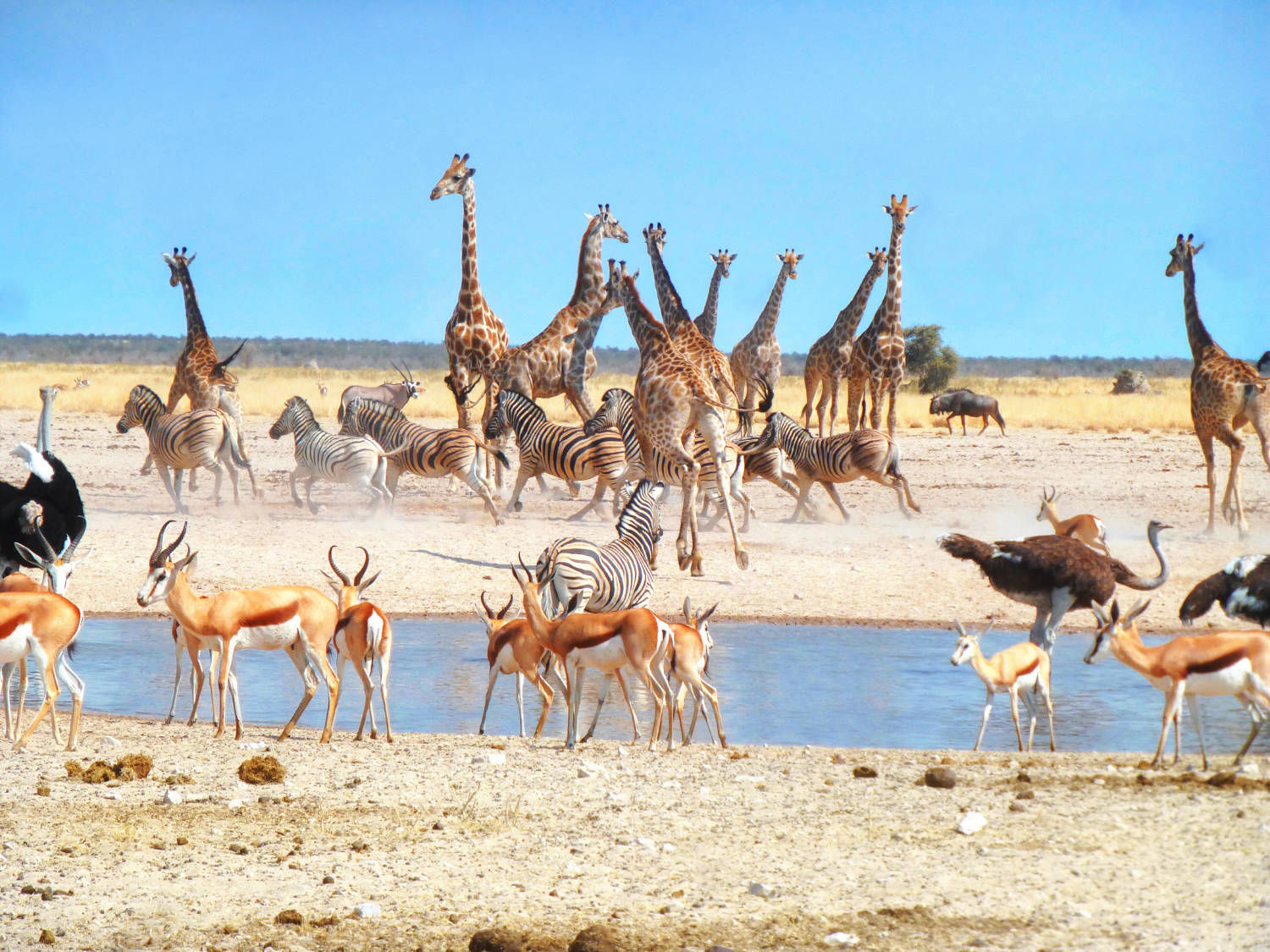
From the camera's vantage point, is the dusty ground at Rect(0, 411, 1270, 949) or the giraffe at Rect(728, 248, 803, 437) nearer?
the dusty ground at Rect(0, 411, 1270, 949)

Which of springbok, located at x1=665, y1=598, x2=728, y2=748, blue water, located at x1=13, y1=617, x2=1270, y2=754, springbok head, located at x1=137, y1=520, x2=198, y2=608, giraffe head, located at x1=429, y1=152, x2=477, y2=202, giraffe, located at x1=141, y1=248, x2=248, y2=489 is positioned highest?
giraffe head, located at x1=429, y1=152, x2=477, y2=202

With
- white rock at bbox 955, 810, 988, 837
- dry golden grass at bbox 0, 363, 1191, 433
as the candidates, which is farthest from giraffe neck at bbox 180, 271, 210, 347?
white rock at bbox 955, 810, 988, 837

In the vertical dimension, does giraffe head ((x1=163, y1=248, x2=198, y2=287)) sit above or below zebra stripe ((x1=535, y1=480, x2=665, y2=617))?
above

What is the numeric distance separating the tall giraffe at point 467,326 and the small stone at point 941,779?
12.1m

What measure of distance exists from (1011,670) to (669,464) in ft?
23.2

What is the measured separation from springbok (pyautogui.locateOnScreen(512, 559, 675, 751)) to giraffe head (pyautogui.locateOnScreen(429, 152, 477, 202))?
430 inches

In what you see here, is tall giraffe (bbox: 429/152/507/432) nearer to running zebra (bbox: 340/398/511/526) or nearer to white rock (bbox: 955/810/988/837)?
running zebra (bbox: 340/398/511/526)

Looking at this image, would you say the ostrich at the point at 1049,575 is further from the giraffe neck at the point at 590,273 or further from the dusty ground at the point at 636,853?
the giraffe neck at the point at 590,273

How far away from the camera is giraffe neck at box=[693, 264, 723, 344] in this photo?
811 inches

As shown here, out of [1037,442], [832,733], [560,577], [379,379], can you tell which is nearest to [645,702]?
[560,577]

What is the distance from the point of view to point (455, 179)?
1819cm

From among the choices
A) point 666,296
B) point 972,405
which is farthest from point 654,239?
point 972,405

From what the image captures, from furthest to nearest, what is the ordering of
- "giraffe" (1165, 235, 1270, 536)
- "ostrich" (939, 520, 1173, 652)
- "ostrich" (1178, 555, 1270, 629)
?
"giraffe" (1165, 235, 1270, 536), "ostrich" (939, 520, 1173, 652), "ostrich" (1178, 555, 1270, 629)

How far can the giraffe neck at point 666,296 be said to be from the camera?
50.3ft
